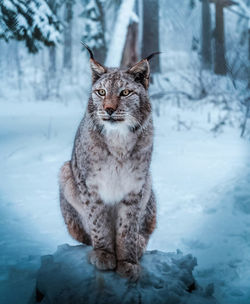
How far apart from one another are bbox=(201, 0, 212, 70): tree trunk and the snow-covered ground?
7.39ft

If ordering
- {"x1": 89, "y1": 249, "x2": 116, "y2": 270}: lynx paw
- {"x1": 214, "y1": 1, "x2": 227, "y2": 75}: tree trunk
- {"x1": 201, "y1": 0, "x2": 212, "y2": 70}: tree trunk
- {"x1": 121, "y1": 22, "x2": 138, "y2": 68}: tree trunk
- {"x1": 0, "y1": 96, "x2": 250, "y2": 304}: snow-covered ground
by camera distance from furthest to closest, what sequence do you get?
1. {"x1": 201, "y1": 0, "x2": 212, "y2": 70}: tree trunk
2. {"x1": 214, "y1": 1, "x2": 227, "y2": 75}: tree trunk
3. {"x1": 121, "y1": 22, "x2": 138, "y2": 68}: tree trunk
4. {"x1": 0, "y1": 96, "x2": 250, "y2": 304}: snow-covered ground
5. {"x1": 89, "y1": 249, "x2": 116, "y2": 270}: lynx paw

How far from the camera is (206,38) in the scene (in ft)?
33.1

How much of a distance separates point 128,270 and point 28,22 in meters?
2.36

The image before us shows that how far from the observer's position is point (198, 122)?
707 centimetres

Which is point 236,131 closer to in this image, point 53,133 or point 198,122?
point 198,122

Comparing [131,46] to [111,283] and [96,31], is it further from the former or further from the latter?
[111,283]

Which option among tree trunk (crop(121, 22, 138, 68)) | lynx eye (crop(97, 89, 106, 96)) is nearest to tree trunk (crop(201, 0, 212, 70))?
tree trunk (crop(121, 22, 138, 68))

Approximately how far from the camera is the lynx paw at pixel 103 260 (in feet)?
8.06

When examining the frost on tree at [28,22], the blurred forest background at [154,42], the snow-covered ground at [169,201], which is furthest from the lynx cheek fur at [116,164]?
the frost on tree at [28,22]

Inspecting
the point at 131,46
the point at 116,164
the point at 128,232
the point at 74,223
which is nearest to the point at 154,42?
the point at 131,46

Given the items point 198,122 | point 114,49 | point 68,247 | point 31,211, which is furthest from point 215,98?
point 68,247

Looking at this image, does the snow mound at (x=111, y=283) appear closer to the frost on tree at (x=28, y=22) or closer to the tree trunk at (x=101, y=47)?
the frost on tree at (x=28, y=22)

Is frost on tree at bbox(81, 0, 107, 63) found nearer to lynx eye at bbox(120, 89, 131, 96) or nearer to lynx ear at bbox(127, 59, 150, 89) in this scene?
lynx ear at bbox(127, 59, 150, 89)

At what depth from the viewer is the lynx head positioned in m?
2.27
